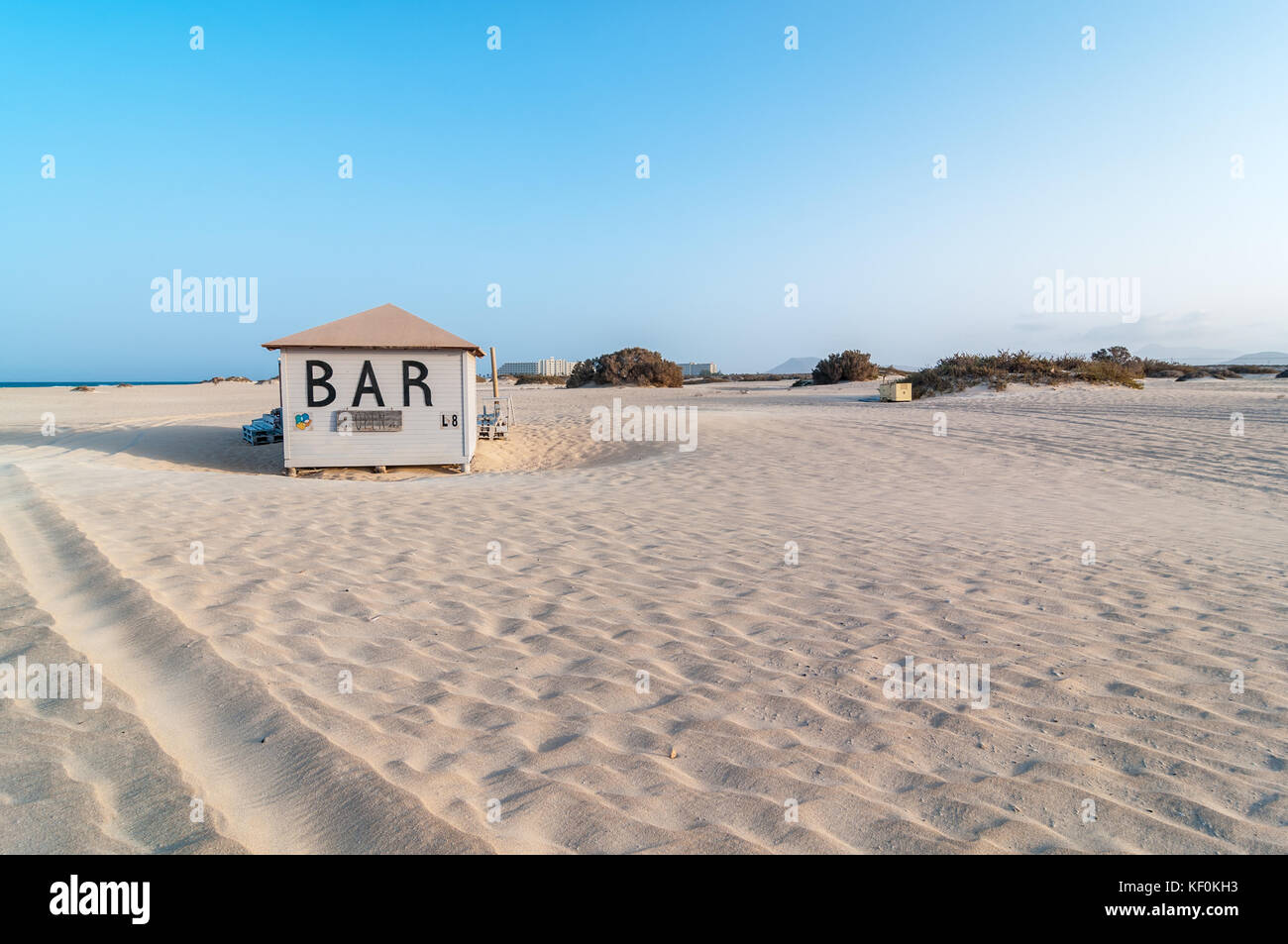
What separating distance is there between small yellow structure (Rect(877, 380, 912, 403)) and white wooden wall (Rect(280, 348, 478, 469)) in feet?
47.1

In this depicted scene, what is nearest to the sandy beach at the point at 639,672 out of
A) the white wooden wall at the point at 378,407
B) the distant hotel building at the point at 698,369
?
the white wooden wall at the point at 378,407

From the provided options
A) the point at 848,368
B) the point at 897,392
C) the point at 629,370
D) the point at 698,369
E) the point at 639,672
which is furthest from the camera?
the point at 698,369

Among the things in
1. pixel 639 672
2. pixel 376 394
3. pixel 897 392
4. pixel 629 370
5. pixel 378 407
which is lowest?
pixel 639 672

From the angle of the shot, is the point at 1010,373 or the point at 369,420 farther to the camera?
the point at 1010,373

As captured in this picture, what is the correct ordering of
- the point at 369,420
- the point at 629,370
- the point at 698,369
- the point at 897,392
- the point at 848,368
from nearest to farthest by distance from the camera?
the point at 369,420
the point at 897,392
the point at 848,368
the point at 629,370
the point at 698,369

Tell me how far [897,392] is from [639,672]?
2042 centimetres

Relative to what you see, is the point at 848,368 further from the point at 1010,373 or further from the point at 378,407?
the point at 378,407

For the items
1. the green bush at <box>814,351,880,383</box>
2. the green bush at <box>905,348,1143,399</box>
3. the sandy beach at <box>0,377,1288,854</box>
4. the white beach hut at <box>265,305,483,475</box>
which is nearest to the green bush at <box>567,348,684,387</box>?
the green bush at <box>814,351,880,383</box>

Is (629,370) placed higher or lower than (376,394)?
higher

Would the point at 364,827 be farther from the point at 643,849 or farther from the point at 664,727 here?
the point at 664,727

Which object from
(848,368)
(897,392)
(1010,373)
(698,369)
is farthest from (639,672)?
(698,369)

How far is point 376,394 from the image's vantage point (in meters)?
13.2

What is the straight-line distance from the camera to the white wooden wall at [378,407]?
42.1 ft
